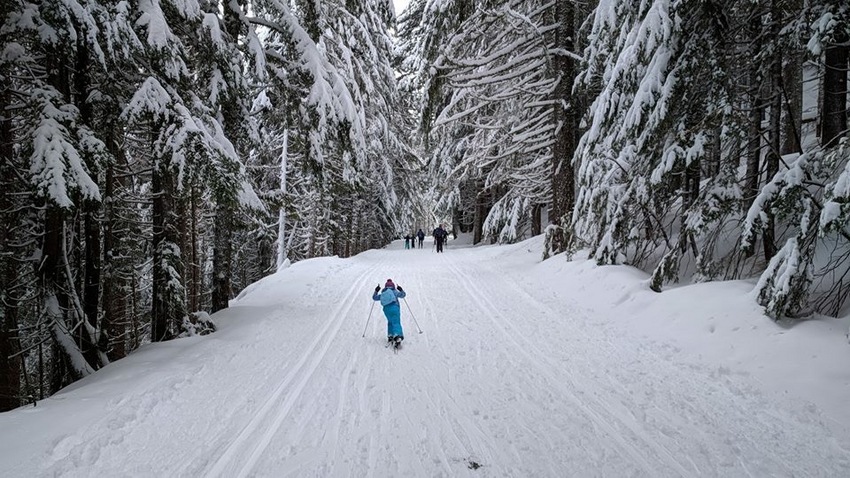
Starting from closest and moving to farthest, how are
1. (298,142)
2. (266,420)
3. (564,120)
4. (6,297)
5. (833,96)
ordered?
(266,420) → (6,297) → (833,96) → (298,142) → (564,120)

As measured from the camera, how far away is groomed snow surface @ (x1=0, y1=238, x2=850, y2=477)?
3.32 m

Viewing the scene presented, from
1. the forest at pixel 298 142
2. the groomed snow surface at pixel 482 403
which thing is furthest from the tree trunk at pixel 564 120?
the groomed snow surface at pixel 482 403

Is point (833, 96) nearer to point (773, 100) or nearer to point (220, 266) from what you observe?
point (773, 100)

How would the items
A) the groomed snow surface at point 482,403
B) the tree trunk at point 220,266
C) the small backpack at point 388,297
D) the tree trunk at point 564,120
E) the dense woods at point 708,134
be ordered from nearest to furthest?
1. the groomed snow surface at point 482,403
2. the dense woods at point 708,134
3. the small backpack at point 388,297
4. the tree trunk at point 220,266
5. the tree trunk at point 564,120

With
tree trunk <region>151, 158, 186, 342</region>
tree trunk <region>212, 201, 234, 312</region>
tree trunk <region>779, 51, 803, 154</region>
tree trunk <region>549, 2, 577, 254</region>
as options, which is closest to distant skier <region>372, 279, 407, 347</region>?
tree trunk <region>151, 158, 186, 342</region>

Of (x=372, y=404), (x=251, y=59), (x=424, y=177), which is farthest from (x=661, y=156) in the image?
(x=424, y=177)

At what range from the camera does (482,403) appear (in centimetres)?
440

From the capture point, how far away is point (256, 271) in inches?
1123

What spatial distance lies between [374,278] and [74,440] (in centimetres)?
989

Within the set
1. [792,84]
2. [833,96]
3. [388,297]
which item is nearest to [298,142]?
[388,297]

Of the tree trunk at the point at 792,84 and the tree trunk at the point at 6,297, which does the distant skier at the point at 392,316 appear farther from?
the tree trunk at the point at 792,84

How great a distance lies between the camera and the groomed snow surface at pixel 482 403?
332cm

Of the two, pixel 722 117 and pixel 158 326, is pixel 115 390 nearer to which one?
pixel 158 326

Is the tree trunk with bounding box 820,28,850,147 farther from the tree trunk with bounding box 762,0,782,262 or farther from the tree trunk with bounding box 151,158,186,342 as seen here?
the tree trunk with bounding box 151,158,186,342
